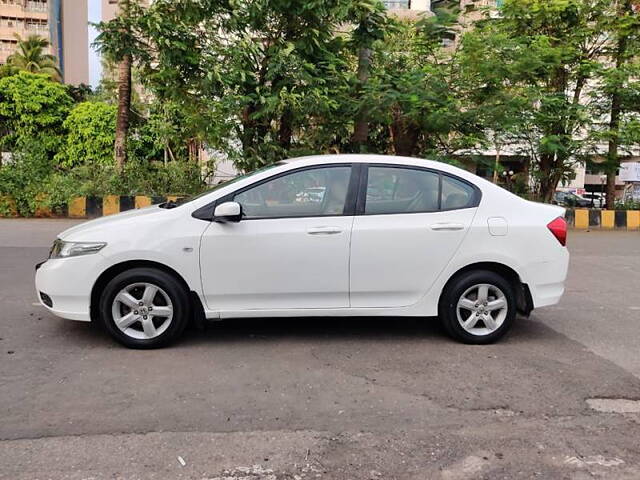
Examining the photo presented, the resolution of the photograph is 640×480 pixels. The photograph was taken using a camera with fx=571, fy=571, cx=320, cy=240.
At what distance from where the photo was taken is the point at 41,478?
111 inches

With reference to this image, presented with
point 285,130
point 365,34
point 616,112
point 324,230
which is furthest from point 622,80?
point 324,230

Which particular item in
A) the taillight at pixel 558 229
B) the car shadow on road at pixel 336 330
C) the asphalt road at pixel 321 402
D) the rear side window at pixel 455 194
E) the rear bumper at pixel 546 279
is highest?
the rear side window at pixel 455 194

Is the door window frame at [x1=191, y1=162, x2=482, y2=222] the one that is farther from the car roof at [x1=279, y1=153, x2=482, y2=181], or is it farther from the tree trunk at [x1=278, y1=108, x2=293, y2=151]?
the tree trunk at [x1=278, y1=108, x2=293, y2=151]

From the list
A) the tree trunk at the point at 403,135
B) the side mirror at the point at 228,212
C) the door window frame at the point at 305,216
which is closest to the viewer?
the side mirror at the point at 228,212

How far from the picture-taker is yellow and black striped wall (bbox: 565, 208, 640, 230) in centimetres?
1580

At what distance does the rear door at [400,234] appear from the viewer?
4789 mm

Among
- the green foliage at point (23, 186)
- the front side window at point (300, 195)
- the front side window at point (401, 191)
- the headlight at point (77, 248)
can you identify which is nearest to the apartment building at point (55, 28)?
the green foliage at point (23, 186)

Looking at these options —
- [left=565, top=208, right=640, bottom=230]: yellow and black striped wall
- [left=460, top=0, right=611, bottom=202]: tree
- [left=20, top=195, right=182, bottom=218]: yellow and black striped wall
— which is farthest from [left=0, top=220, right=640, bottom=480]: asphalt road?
[left=565, top=208, right=640, bottom=230]: yellow and black striped wall

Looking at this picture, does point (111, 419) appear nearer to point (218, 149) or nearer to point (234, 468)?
point (234, 468)

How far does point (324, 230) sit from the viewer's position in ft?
15.5

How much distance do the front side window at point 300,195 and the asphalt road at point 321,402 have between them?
117 cm

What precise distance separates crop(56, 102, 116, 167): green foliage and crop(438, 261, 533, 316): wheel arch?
Answer: 99.9 ft

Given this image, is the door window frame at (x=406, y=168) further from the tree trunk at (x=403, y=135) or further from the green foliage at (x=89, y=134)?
the green foliage at (x=89, y=134)

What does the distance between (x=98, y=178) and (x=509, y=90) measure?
35.8ft
